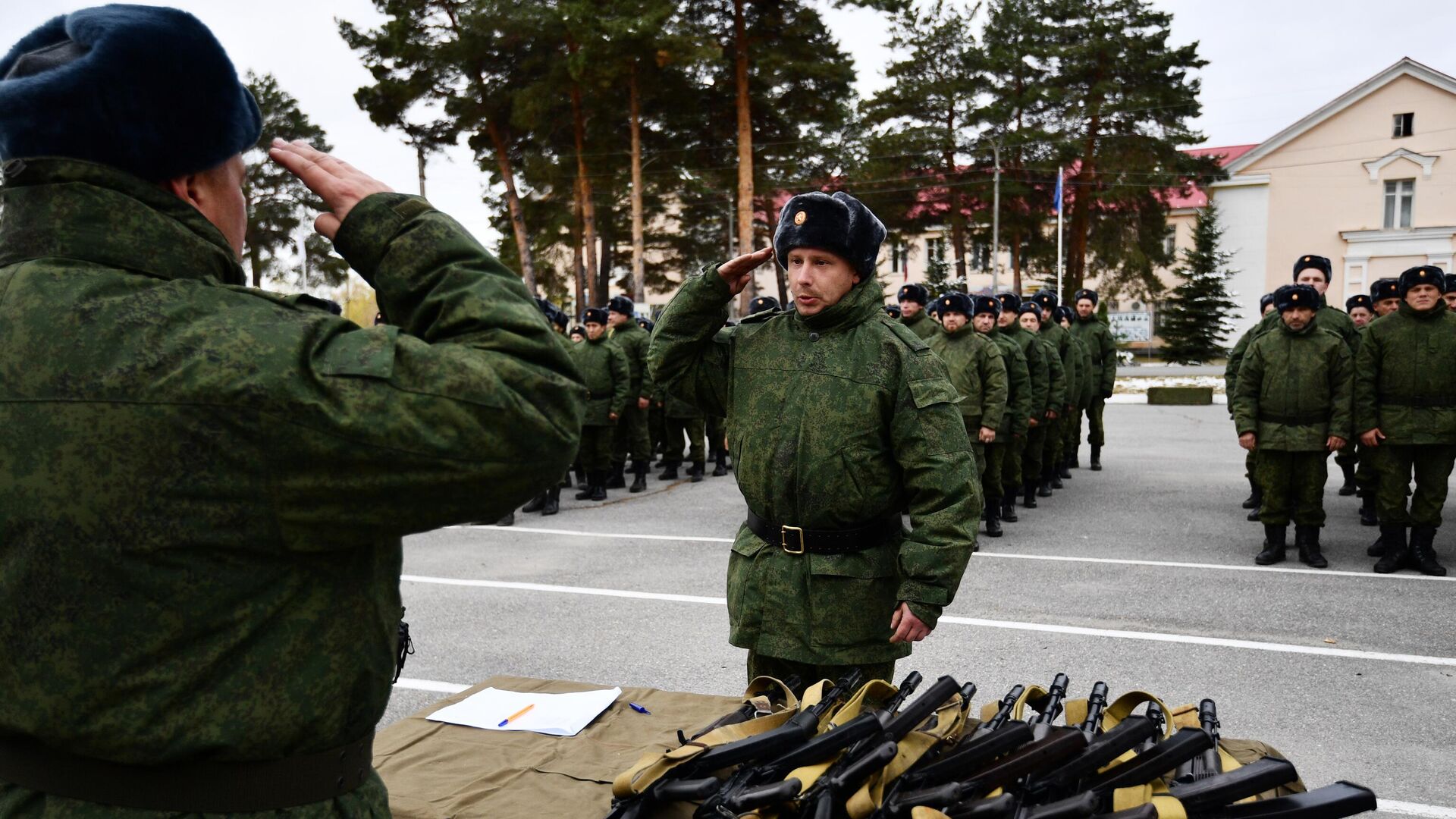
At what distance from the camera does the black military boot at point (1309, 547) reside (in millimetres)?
7389

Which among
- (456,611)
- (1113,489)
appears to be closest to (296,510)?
(456,611)

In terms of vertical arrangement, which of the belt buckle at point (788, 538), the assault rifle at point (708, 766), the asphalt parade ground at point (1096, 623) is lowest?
→ the asphalt parade ground at point (1096, 623)

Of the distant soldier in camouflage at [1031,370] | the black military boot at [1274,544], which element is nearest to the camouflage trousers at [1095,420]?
the distant soldier in camouflage at [1031,370]

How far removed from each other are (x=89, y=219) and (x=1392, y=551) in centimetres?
836

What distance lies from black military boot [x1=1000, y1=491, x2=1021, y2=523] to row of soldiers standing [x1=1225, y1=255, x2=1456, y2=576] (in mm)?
2347

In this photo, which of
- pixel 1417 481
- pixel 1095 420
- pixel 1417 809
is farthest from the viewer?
pixel 1095 420

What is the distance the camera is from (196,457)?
121cm

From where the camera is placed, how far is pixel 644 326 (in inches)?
571

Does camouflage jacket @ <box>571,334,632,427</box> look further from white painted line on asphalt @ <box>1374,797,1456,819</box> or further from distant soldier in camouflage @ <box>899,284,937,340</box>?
white painted line on asphalt @ <box>1374,797,1456,819</box>

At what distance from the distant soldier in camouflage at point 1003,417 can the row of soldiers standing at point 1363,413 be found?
204cm

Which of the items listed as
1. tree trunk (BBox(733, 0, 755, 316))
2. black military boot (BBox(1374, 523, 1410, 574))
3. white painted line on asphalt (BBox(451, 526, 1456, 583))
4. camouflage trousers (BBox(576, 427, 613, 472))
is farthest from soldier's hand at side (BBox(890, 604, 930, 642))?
tree trunk (BBox(733, 0, 755, 316))

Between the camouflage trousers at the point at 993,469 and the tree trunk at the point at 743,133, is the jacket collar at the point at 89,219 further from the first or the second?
the tree trunk at the point at 743,133

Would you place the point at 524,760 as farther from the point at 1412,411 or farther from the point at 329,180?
the point at 1412,411

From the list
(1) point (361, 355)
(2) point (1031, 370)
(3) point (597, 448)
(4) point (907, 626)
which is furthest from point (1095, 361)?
(1) point (361, 355)
